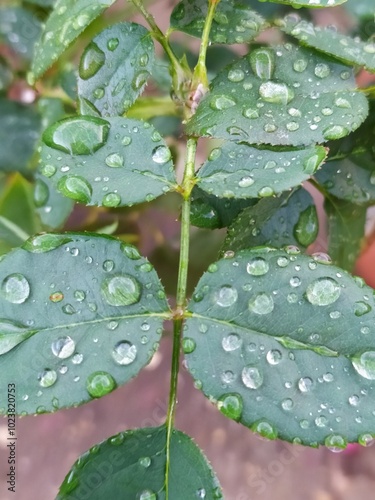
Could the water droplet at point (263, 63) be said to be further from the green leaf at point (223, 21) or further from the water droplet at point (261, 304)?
the water droplet at point (261, 304)

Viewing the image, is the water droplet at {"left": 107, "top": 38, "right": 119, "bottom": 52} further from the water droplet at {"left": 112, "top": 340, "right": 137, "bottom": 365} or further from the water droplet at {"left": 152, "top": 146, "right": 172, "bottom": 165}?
the water droplet at {"left": 112, "top": 340, "right": 137, "bottom": 365}

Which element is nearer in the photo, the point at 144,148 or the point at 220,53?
the point at 144,148

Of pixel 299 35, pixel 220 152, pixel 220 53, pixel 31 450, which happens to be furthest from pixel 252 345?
pixel 31 450

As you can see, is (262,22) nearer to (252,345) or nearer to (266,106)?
(266,106)

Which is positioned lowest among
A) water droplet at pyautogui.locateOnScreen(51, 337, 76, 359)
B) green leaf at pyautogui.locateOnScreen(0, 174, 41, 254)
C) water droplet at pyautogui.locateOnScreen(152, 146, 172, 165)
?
green leaf at pyautogui.locateOnScreen(0, 174, 41, 254)

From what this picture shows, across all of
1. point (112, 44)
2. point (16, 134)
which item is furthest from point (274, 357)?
point (16, 134)

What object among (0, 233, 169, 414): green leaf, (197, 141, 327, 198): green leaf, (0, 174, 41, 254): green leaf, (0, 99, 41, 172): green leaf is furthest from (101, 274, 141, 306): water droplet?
(0, 99, 41, 172): green leaf
